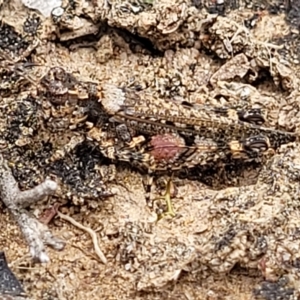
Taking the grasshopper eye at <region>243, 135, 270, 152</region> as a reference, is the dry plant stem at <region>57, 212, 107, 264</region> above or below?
below

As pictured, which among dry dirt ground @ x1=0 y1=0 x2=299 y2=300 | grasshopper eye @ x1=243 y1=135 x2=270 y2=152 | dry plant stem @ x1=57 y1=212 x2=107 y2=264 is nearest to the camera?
dry dirt ground @ x1=0 y1=0 x2=299 y2=300

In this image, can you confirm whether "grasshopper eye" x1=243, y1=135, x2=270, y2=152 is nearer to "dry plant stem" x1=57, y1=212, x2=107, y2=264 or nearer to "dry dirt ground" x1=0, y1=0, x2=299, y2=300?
"dry dirt ground" x1=0, y1=0, x2=299, y2=300

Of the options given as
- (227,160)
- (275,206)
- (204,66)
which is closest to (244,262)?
(275,206)

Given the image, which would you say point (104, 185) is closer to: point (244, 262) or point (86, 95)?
point (86, 95)

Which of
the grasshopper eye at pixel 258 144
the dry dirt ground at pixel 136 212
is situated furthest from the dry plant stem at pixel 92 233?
the grasshopper eye at pixel 258 144

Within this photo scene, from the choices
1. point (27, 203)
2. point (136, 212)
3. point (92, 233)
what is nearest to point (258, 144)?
point (136, 212)

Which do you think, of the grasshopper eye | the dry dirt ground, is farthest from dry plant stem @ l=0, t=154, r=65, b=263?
the grasshopper eye
